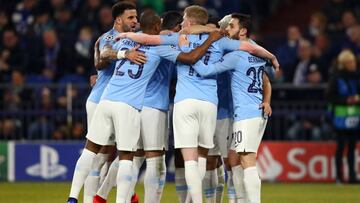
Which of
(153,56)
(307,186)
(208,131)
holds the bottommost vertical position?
(307,186)

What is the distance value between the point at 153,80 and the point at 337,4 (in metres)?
11.0

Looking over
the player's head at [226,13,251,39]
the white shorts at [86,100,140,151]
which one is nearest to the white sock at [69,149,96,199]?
the white shorts at [86,100,140,151]

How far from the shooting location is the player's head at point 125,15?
15008mm

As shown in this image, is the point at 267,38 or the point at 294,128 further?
the point at 267,38

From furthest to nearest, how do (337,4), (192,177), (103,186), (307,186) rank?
(337,4) → (307,186) → (103,186) → (192,177)

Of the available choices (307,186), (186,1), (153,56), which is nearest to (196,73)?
(153,56)

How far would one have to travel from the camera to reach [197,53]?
1418 cm

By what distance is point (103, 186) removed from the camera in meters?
15.3

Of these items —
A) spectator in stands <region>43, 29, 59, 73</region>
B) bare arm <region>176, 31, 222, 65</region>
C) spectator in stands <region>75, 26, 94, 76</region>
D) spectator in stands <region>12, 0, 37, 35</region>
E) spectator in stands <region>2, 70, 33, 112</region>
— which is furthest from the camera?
spectator in stands <region>12, 0, 37, 35</region>

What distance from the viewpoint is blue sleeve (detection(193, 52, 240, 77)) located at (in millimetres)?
14234

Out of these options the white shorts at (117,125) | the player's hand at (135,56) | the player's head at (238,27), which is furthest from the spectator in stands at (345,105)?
the white shorts at (117,125)

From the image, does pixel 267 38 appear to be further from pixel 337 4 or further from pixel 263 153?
pixel 263 153

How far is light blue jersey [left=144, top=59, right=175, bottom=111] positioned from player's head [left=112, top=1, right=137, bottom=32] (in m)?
0.64

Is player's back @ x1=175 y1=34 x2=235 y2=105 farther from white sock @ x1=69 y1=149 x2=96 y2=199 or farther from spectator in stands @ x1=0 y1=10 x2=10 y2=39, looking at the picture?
spectator in stands @ x1=0 y1=10 x2=10 y2=39
